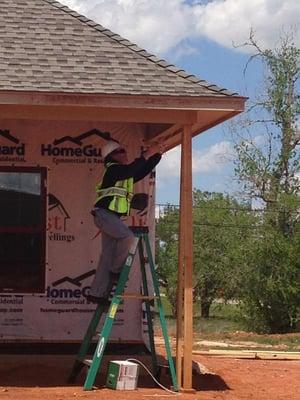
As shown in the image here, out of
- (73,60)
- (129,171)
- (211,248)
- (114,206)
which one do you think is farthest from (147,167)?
(211,248)

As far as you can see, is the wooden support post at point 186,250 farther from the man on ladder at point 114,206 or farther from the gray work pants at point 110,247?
the gray work pants at point 110,247

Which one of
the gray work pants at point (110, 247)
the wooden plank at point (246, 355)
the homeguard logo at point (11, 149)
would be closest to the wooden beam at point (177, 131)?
the gray work pants at point (110, 247)

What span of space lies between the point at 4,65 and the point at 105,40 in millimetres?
1661

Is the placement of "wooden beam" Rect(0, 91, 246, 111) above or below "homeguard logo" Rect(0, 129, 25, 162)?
above

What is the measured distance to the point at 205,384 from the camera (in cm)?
1034

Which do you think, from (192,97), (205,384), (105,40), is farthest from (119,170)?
(205,384)

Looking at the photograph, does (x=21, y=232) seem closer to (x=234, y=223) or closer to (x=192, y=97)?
(x=192, y=97)

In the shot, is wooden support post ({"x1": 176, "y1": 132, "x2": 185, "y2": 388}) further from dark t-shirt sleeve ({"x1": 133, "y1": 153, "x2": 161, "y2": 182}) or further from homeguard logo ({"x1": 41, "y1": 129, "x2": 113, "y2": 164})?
homeguard logo ({"x1": 41, "y1": 129, "x2": 113, "y2": 164})

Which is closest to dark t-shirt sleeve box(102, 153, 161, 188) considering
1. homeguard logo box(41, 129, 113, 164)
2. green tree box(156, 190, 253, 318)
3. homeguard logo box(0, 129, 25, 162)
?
homeguard logo box(41, 129, 113, 164)

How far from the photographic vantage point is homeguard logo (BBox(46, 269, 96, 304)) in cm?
1152

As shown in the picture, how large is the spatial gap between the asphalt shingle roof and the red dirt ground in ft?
10.6

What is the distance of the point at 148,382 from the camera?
33.9ft

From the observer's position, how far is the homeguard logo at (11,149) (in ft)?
37.7

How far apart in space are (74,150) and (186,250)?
104 inches
